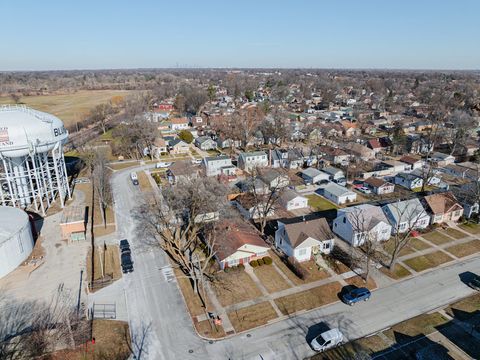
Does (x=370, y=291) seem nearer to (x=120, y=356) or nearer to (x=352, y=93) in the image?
(x=120, y=356)

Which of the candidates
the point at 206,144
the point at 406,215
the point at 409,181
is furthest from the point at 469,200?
the point at 206,144

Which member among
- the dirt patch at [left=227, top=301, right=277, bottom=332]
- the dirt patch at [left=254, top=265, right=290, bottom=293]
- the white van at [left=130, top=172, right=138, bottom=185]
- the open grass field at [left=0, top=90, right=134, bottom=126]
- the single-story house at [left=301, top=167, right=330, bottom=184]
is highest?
the open grass field at [left=0, top=90, right=134, bottom=126]

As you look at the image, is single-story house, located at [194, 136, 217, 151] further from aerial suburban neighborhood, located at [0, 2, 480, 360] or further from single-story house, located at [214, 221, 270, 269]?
single-story house, located at [214, 221, 270, 269]

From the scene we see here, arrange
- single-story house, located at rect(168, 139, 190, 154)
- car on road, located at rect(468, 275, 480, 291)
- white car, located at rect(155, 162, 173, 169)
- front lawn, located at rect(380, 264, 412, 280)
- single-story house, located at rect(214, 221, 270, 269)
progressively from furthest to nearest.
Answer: single-story house, located at rect(168, 139, 190, 154)
white car, located at rect(155, 162, 173, 169)
single-story house, located at rect(214, 221, 270, 269)
front lawn, located at rect(380, 264, 412, 280)
car on road, located at rect(468, 275, 480, 291)

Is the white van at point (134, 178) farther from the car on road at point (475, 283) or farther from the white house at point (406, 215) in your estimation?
the car on road at point (475, 283)

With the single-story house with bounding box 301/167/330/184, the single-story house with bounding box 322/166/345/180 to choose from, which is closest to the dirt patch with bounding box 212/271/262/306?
the single-story house with bounding box 301/167/330/184

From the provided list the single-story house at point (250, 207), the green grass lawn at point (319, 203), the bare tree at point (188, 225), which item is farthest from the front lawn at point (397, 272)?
the bare tree at point (188, 225)

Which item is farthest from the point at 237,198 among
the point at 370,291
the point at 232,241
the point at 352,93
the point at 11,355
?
the point at 352,93

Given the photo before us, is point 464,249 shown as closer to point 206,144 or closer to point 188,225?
point 188,225
